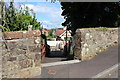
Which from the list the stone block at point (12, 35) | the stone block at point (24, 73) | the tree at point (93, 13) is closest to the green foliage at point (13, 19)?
the stone block at point (12, 35)

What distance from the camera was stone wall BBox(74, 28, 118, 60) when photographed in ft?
18.8

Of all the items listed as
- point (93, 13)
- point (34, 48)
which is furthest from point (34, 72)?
point (93, 13)

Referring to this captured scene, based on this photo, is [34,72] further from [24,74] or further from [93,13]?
[93,13]

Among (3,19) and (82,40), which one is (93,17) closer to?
(82,40)

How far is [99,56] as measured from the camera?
5895 mm

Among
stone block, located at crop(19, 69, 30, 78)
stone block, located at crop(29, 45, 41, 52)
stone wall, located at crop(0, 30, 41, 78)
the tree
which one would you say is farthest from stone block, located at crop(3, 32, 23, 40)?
the tree

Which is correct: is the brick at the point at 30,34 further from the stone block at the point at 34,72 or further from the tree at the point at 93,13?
the tree at the point at 93,13

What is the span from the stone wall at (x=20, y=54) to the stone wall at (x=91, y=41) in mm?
2441

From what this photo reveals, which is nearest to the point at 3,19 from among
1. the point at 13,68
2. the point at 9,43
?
the point at 9,43

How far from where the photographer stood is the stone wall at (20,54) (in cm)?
323

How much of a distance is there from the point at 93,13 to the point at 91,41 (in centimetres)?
563

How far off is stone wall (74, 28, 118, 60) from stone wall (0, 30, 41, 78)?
96.1 inches

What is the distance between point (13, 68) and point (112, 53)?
4371 mm

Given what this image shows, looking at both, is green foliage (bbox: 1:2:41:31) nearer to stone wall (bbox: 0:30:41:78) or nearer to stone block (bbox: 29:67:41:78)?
stone wall (bbox: 0:30:41:78)
